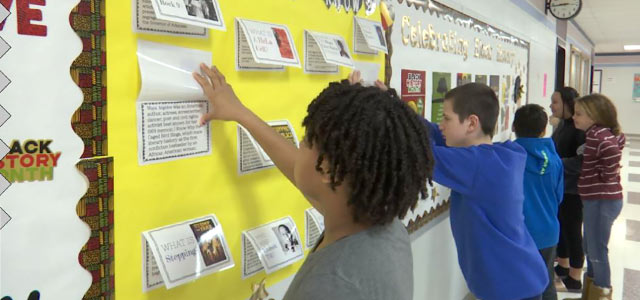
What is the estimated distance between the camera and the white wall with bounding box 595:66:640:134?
14.3 meters

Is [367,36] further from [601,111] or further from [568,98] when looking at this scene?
[568,98]

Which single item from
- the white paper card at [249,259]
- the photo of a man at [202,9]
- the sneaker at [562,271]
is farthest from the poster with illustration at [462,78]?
the sneaker at [562,271]

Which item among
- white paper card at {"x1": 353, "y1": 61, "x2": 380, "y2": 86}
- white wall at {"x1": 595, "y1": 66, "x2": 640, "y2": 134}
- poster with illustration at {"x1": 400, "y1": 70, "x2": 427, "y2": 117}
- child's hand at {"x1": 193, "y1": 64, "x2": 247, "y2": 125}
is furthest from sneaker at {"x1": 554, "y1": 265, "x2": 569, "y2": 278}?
white wall at {"x1": 595, "y1": 66, "x2": 640, "y2": 134}

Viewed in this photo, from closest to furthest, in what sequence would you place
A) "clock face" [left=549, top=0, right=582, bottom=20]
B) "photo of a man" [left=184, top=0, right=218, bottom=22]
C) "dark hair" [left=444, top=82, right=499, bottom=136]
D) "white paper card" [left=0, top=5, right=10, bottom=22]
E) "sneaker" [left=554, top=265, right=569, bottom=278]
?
"white paper card" [left=0, top=5, right=10, bottom=22] → "photo of a man" [left=184, top=0, right=218, bottom=22] → "dark hair" [left=444, top=82, right=499, bottom=136] → "sneaker" [left=554, top=265, right=569, bottom=278] → "clock face" [left=549, top=0, right=582, bottom=20]

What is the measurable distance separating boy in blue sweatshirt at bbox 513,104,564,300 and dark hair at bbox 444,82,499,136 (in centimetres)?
91

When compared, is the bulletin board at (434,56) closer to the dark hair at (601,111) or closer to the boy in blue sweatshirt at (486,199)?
the boy in blue sweatshirt at (486,199)

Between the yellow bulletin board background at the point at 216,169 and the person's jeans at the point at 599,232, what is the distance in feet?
7.64

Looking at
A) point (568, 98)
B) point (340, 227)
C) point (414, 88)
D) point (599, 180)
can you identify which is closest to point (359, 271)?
point (340, 227)

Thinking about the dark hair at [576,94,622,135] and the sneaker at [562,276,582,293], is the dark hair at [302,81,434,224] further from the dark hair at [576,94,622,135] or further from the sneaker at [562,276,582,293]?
the sneaker at [562,276,582,293]

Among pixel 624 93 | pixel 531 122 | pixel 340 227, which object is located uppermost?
pixel 624 93

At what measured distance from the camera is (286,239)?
1.22 meters

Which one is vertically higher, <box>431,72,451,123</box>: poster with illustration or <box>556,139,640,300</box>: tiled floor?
<box>431,72,451,123</box>: poster with illustration

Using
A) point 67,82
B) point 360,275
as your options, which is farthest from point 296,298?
point 67,82

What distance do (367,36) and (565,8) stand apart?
13.4 ft
